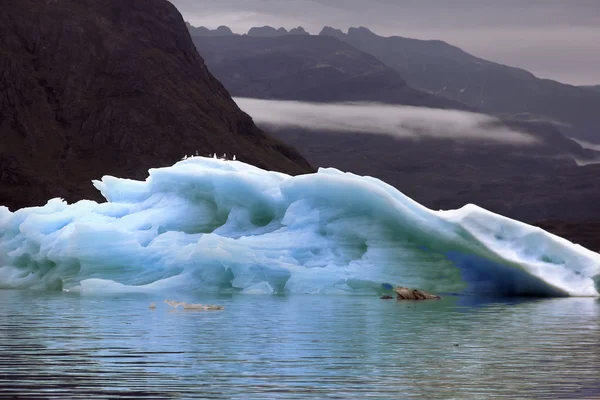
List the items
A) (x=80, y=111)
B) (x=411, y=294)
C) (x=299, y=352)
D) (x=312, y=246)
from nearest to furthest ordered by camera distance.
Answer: (x=299, y=352) < (x=411, y=294) < (x=312, y=246) < (x=80, y=111)

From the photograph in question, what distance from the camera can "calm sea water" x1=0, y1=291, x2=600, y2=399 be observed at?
1266 cm

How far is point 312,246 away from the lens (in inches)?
1332

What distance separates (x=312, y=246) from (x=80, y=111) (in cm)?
15343

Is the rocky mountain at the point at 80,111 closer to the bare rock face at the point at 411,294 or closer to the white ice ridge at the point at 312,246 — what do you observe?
the white ice ridge at the point at 312,246

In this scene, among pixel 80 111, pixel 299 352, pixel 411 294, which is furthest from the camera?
pixel 80 111

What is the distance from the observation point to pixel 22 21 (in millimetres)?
187750

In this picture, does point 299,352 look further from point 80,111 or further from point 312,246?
point 80,111

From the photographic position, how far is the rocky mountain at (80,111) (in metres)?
164

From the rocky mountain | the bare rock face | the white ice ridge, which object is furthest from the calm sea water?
the rocky mountain

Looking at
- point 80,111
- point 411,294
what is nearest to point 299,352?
point 411,294

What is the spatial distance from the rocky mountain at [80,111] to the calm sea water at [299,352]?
13694cm

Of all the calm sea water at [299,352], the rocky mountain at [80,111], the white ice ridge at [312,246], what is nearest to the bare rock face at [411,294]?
the white ice ridge at [312,246]

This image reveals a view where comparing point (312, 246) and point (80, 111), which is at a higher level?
point (80, 111)

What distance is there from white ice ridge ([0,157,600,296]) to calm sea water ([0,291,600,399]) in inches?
184
